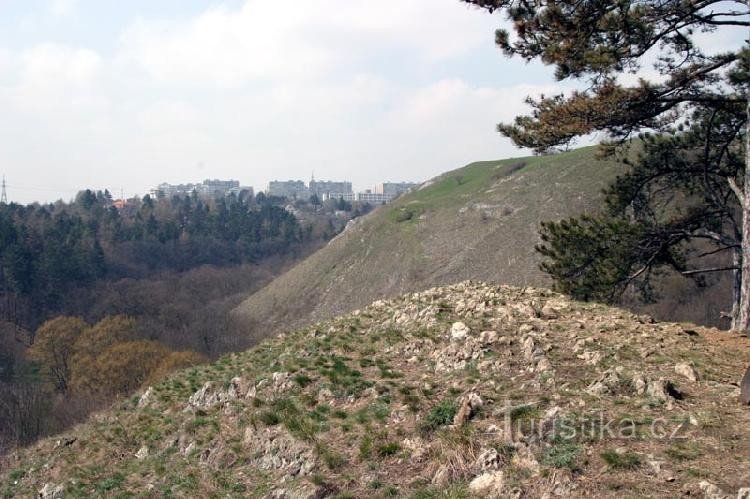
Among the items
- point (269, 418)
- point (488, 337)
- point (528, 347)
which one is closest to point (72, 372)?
point (269, 418)

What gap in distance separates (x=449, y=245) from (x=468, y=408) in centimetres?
5223

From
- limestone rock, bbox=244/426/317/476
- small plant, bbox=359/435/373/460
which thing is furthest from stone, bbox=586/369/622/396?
limestone rock, bbox=244/426/317/476

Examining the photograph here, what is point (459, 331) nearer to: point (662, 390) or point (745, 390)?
point (662, 390)

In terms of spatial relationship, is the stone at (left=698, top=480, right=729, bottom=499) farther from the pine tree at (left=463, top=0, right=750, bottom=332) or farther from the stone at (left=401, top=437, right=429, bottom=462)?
the pine tree at (left=463, top=0, right=750, bottom=332)

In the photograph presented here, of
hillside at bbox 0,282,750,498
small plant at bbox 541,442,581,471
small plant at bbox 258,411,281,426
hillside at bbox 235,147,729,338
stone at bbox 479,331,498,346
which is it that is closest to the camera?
small plant at bbox 541,442,581,471

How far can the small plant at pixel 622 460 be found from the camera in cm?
557

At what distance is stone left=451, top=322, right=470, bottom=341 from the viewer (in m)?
9.86

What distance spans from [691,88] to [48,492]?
45.2 feet

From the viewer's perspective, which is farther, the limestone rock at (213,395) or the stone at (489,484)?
the limestone rock at (213,395)

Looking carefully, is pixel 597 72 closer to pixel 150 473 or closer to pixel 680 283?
pixel 150 473

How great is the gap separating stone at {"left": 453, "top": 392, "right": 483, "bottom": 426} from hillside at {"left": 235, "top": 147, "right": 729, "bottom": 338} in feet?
122

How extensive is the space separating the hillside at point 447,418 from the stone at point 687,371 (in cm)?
4

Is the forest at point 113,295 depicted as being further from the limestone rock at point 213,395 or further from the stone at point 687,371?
the stone at point 687,371

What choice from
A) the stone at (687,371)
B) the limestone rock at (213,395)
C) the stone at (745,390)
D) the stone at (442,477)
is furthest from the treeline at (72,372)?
the stone at (745,390)
